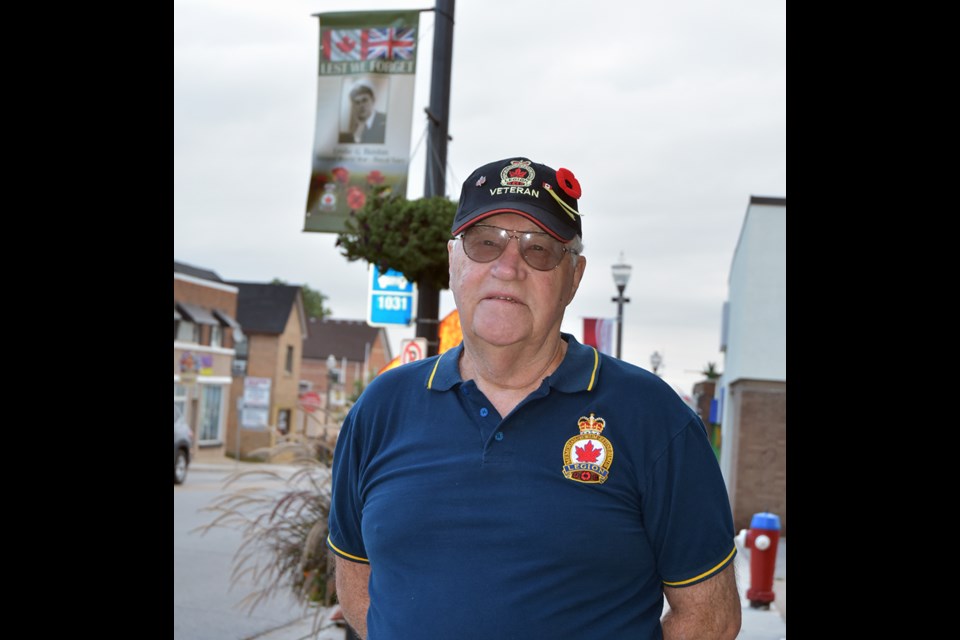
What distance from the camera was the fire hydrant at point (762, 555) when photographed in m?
9.62

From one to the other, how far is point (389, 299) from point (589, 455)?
26.2 ft

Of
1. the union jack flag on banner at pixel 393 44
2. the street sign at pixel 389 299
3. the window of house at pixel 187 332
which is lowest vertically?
the street sign at pixel 389 299

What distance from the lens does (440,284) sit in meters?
8.27

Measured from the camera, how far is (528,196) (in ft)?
8.54

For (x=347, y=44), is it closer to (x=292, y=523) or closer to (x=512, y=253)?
(x=292, y=523)

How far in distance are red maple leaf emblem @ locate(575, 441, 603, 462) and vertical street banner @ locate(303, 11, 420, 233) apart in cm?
699

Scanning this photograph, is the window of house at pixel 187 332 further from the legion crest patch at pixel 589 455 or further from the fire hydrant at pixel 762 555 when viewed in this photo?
the legion crest patch at pixel 589 455

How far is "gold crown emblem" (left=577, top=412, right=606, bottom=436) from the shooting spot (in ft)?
7.99

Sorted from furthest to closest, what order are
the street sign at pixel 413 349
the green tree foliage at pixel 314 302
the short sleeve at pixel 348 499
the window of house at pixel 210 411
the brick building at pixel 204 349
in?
the green tree foliage at pixel 314 302 < the window of house at pixel 210 411 < the brick building at pixel 204 349 < the street sign at pixel 413 349 < the short sleeve at pixel 348 499

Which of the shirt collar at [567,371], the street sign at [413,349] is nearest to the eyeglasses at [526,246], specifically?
the shirt collar at [567,371]

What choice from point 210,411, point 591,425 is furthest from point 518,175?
point 210,411

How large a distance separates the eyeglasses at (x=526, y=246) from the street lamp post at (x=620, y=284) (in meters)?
14.6
